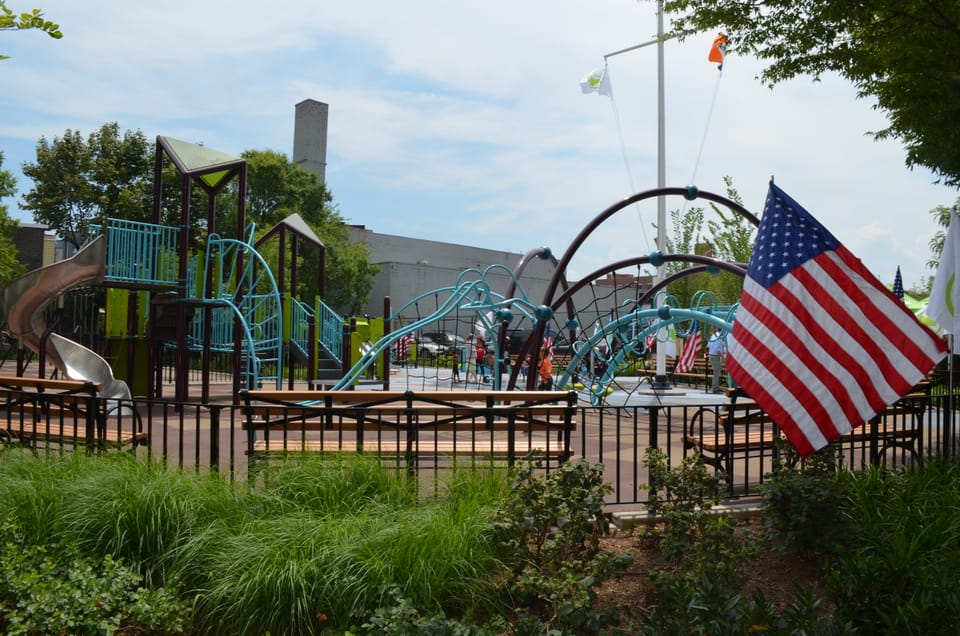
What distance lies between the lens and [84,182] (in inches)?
1379

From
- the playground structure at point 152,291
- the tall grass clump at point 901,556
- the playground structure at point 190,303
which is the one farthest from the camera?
the playground structure at point 152,291

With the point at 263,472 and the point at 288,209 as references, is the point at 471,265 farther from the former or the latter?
the point at 263,472

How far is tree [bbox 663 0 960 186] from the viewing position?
7766mm

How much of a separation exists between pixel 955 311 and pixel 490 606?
5.78m

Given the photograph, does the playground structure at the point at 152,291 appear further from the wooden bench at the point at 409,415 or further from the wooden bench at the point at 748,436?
the wooden bench at the point at 748,436

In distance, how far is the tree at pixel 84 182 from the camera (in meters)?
35.0

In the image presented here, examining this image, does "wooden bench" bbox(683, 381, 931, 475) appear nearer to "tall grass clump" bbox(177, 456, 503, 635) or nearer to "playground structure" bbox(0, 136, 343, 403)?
"tall grass clump" bbox(177, 456, 503, 635)

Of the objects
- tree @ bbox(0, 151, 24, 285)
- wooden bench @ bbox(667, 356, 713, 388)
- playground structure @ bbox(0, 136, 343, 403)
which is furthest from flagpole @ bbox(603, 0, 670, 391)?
tree @ bbox(0, 151, 24, 285)

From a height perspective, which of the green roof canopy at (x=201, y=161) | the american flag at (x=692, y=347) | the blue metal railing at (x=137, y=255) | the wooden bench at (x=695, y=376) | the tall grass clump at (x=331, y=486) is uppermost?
the green roof canopy at (x=201, y=161)

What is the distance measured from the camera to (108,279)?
13.8m

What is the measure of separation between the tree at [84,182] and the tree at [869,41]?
31885 mm

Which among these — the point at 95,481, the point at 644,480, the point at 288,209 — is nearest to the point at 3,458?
the point at 95,481

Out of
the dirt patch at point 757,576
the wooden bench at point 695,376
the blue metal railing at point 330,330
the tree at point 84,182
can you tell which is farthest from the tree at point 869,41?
the tree at point 84,182

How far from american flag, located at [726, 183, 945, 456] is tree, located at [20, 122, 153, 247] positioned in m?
34.6
